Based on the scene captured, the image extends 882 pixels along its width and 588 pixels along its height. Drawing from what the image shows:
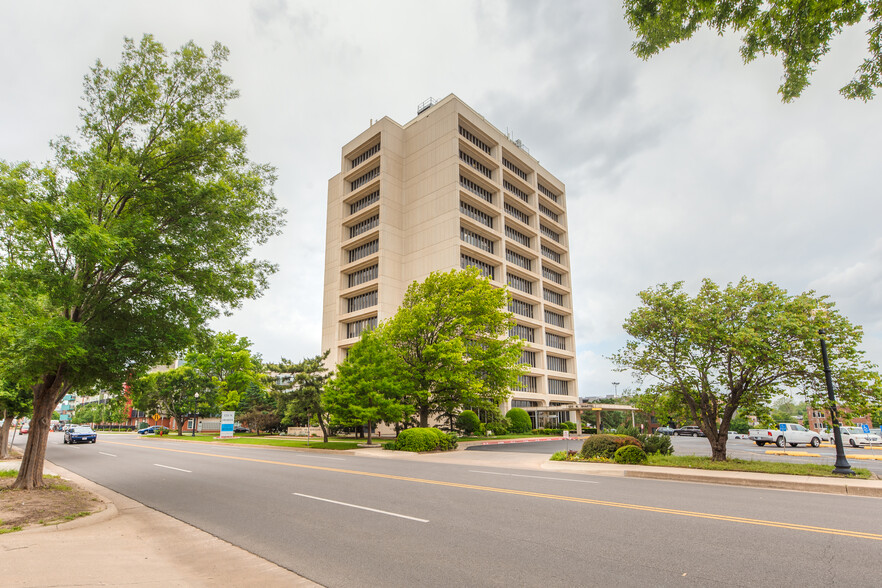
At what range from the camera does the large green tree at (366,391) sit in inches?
1095

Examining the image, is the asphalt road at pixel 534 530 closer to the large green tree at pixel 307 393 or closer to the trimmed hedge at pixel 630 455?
the trimmed hedge at pixel 630 455

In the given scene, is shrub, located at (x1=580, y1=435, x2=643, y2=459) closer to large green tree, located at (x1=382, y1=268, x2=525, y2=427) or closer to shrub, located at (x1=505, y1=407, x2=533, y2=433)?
large green tree, located at (x1=382, y1=268, x2=525, y2=427)

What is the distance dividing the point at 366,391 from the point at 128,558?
2236cm

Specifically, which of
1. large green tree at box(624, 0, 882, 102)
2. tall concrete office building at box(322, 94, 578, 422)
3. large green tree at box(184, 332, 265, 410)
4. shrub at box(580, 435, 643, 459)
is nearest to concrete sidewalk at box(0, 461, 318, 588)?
large green tree at box(624, 0, 882, 102)

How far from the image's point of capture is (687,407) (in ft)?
59.9

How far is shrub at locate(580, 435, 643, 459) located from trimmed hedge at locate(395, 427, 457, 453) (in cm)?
937

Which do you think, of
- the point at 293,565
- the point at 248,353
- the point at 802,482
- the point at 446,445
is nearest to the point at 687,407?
the point at 802,482

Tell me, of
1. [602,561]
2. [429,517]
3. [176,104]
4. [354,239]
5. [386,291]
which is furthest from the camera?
[354,239]

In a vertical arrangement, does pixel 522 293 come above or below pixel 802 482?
above

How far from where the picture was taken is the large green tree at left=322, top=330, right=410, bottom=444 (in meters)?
27.8

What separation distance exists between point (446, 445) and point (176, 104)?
21.2m

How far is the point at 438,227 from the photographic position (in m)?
47.5

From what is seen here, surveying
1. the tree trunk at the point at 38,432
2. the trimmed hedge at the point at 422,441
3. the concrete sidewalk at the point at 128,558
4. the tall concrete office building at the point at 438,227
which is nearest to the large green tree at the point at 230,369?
the tall concrete office building at the point at 438,227

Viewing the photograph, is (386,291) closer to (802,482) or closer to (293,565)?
(802,482)
